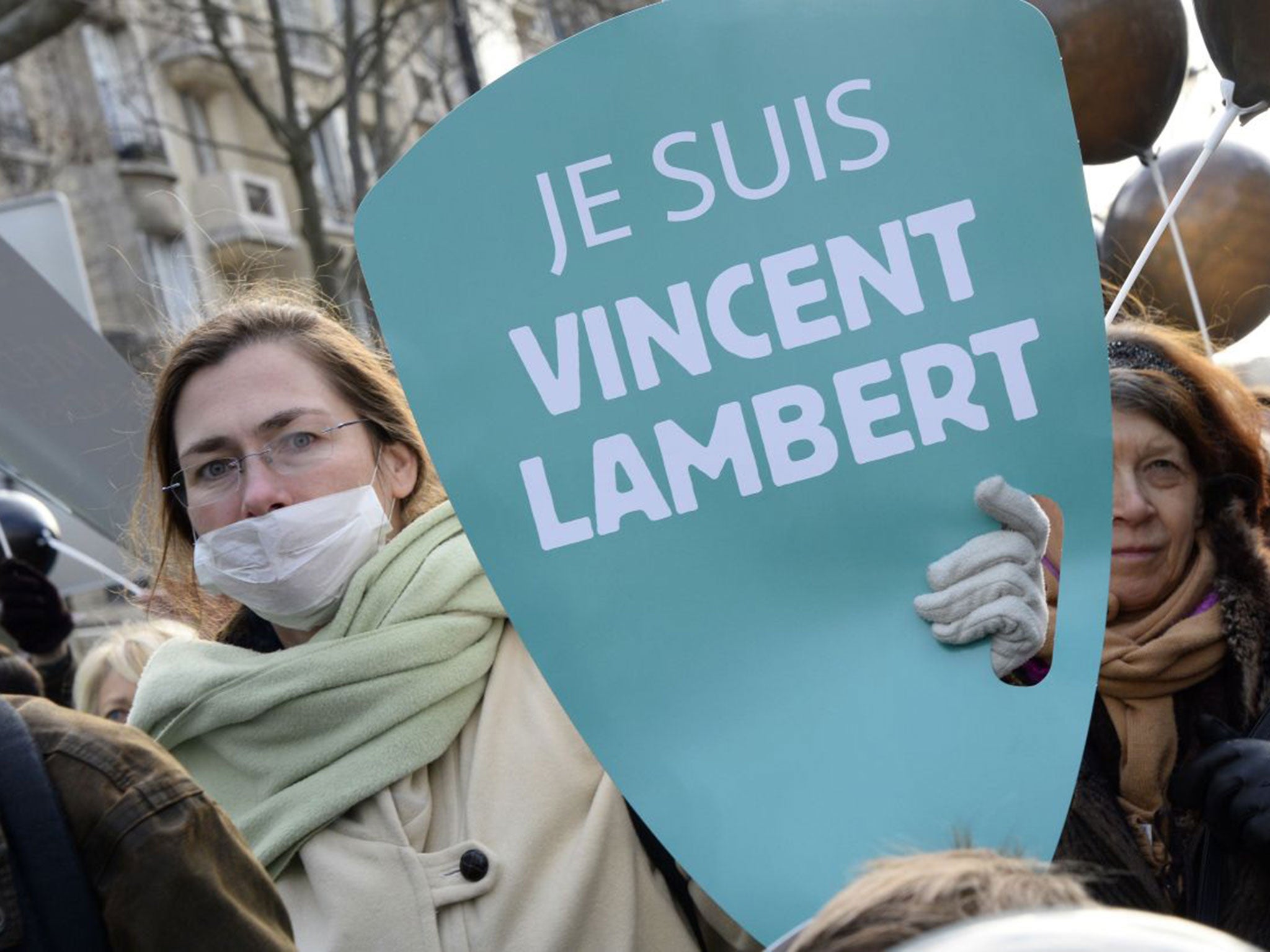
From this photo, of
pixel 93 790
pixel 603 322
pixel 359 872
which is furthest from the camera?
pixel 359 872

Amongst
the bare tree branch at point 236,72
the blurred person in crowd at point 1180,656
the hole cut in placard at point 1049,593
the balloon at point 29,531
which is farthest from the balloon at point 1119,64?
the bare tree branch at point 236,72

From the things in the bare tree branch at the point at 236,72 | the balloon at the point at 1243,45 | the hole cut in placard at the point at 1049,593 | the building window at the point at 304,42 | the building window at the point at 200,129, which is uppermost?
the building window at the point at 304,42

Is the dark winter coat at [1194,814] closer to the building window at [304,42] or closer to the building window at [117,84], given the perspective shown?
the building window at [117,84]

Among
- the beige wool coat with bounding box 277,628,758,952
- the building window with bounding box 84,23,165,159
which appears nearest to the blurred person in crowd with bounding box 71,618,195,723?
the beige wool coat with bounding box 277,628,758,952

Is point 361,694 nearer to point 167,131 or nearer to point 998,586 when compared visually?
point 998,586

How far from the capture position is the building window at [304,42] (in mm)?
24297

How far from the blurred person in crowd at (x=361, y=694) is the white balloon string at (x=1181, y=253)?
1.44 m

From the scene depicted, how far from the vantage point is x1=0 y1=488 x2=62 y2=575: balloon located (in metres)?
5.00

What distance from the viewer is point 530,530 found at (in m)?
1.67

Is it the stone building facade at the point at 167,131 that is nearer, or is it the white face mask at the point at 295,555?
the white face mask at the point at 295,555

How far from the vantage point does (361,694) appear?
2.00m

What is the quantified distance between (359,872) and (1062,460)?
0.90 meters

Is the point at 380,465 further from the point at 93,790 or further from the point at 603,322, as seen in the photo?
the point at 93,790

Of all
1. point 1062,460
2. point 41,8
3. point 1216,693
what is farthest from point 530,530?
point 41,8
